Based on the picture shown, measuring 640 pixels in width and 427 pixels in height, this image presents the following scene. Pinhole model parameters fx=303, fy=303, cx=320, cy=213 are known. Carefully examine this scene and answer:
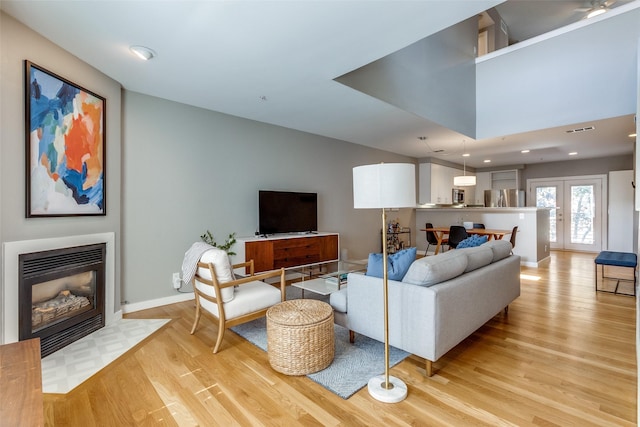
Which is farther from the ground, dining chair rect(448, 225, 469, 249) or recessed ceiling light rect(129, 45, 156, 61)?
recessed ceiling light rect(129, 45, 156, 61)

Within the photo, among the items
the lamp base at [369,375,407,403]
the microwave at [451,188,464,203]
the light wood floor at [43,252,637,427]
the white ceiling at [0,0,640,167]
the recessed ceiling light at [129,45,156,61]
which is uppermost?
the white ceiling at [0,0,640,167]

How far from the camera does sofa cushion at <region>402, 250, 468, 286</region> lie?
211 centimetres

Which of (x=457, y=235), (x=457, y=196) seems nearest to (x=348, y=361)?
(x=457, y=235)

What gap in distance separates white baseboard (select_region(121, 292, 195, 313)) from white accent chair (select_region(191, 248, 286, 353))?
3.52 feet

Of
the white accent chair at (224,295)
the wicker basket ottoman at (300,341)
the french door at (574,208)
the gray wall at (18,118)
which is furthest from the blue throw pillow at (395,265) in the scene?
the french door at (574,208)

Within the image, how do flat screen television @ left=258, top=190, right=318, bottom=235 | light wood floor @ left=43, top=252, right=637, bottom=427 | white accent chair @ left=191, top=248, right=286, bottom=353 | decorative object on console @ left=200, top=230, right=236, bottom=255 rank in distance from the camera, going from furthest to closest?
flat screen television @ left=258, top=190, right=318, bottom=235 → decorative object on console @ left=200, top=230, right=236, bottom=255 → white accent chair @ left=191, top=248, right=286, bottom=353 → light wood floor @ left=43, top=252, right=637, bottom=427

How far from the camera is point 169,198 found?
12.2ft

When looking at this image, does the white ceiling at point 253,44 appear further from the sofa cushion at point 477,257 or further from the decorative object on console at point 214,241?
the sofa cushion at point 477,257

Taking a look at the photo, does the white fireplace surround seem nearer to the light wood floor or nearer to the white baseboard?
the light wood floor

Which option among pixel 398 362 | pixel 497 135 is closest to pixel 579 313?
pixel 398 362

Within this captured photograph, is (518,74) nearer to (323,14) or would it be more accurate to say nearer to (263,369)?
(323,14)

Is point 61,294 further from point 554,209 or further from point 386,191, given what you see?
point 554,209

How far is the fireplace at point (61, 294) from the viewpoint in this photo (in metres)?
2.34

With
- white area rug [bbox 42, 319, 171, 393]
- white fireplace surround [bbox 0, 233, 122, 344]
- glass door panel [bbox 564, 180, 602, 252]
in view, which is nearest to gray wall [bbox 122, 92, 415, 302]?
white area rug [bbox 42, 319, 171, 393]
